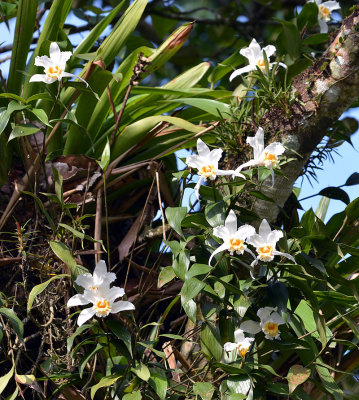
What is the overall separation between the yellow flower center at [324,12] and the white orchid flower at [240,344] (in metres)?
1.02

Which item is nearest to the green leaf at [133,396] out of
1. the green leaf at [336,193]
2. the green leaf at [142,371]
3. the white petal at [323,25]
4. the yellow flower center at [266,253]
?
the green leaf at [142,371]

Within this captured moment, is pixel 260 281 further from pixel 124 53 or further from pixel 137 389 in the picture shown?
pixel 124 53

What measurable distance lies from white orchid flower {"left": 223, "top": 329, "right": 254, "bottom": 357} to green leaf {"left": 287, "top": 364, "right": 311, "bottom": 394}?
9cm

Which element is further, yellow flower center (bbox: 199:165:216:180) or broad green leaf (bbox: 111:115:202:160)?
broad green leaf (bbox: 111:115:202:160)

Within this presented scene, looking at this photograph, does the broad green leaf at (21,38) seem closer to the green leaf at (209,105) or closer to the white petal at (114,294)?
the green leaf at (209,105)

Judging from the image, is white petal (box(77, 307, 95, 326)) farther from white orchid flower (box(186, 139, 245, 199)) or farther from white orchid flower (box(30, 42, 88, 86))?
white orchid flower (box(30, 42, 88, 86))

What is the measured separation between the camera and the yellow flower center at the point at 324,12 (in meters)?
1.79

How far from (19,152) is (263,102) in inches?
25.2

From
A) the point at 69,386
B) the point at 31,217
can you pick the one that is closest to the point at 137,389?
the point at 69,386

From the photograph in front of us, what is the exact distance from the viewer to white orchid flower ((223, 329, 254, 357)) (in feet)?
3.90

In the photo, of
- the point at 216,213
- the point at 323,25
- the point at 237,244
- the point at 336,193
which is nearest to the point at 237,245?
the point at 237,244

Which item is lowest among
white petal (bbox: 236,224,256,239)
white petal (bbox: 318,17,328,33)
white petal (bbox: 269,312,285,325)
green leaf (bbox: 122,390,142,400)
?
green leaf (bbox: 122,390,142,400)

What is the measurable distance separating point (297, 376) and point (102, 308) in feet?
1.27

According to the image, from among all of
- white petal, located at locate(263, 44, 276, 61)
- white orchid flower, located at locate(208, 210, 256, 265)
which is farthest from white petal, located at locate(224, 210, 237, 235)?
white petal, located at locate(263, 44, 276, 61)
